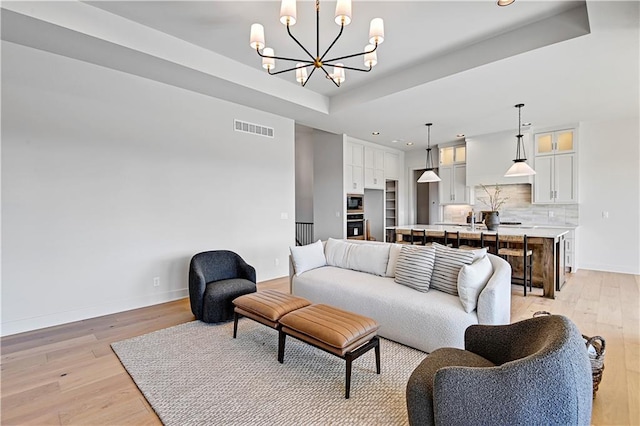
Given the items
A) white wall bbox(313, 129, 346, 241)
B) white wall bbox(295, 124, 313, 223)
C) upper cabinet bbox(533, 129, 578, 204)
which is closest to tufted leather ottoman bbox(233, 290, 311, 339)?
white wall bbox(313, 129, 346, 241)

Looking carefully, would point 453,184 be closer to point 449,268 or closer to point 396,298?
point 449,268

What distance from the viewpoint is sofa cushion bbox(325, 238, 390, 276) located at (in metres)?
3.65

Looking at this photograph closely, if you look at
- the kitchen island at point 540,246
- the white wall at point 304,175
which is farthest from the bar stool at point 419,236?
the white wall at point 304,175

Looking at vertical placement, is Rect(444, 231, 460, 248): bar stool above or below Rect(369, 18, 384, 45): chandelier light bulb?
below

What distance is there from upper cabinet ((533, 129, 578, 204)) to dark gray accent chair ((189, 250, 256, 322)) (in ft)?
20.2

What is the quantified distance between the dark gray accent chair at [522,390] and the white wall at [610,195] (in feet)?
20.3

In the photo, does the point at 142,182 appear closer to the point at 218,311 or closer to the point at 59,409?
the point at 218,311

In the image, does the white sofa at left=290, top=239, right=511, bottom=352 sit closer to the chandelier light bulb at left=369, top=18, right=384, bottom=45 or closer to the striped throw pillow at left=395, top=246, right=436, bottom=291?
the striped throw pillow at left=395, top=246, right=436, bottom=291

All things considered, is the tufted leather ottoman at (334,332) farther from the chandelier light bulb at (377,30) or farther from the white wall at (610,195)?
the white wall at (610,195)

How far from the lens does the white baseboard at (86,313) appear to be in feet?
10.4

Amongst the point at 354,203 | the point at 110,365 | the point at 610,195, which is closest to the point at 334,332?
the point at 110,365

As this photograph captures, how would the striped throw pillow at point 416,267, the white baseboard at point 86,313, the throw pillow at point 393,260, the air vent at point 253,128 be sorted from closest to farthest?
1. the striped throw pillow at point 416,267
2. the white baseboard at point 86,313
3. the throw pillow at point 393,260
4. the air vent at point 253,128

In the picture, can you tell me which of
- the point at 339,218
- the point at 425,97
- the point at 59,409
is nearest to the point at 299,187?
the point at 339,218

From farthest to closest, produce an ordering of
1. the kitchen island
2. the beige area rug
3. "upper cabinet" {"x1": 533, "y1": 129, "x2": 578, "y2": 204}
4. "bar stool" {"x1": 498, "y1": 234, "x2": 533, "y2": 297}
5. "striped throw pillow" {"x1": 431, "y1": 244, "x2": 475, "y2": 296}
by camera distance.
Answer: "upper cabinet" {"x1": 533, "y1": 129, "x2": 578, "y2": 204}, "bar stool" {"x1": 498, "y1": 234, "x2": 533, "y2": 297}, the kitchen island, "striped throw pillow" {"x1": 431, "y1": 244, "x2": 475, "y2": 296}, the beige area rug
